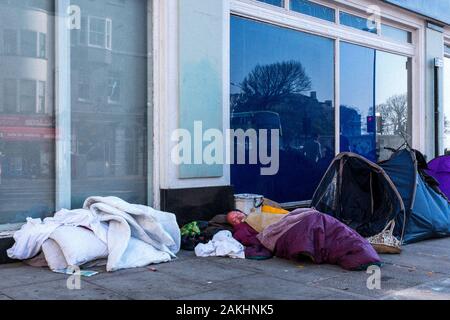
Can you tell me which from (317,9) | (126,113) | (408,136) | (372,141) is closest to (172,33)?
(126,113)

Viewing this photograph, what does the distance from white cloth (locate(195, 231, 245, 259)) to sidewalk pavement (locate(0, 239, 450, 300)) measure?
16cm

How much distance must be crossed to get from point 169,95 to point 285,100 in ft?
8.84

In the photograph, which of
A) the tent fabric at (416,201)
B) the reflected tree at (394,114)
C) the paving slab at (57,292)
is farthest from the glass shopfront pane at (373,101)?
the paving slab at (57,292)

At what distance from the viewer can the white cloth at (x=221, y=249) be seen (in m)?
6.55

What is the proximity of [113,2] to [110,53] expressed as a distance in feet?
2.24

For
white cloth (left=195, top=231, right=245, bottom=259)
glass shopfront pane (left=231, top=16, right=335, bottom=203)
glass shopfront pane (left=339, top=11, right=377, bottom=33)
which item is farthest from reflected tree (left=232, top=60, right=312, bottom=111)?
white cloth (left=195, top=231, right=245, bottom=259)

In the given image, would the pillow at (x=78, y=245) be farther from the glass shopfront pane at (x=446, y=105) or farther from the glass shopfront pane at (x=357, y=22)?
the glass shopfront pane at (x=446, y=105)

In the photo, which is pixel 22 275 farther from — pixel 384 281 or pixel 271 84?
pixel 271 84

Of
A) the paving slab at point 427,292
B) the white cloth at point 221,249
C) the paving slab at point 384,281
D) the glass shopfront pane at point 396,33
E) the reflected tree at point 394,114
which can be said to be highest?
the glass shopfront pane at point 396,33

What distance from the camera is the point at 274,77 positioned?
927 cm

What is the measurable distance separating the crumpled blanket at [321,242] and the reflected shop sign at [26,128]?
3.07 metres

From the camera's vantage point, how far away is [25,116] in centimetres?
642

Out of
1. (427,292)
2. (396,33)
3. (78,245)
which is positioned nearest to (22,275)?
(78,245)
